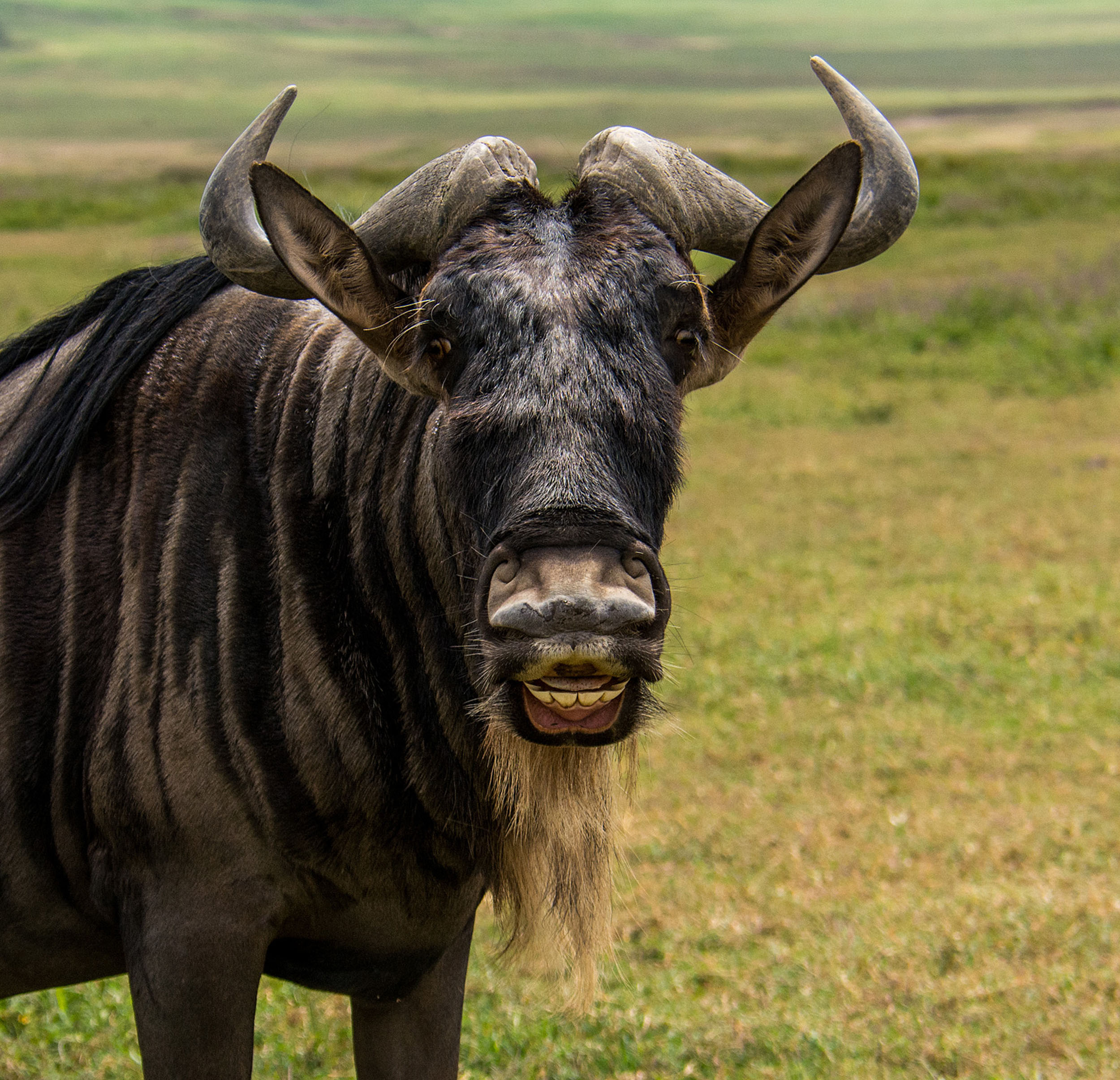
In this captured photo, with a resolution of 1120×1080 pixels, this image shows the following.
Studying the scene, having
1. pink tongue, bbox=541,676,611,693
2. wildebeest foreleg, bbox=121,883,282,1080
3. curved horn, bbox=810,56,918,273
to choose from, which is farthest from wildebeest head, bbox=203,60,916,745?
wildebeest foreleg, bbox=121,883,282,1080

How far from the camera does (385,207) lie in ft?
8.48

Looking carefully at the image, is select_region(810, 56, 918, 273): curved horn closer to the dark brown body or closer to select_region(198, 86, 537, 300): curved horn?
select_region(198, 86, 537, 300): curved horn

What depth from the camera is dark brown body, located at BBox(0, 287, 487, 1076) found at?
98.9 inches

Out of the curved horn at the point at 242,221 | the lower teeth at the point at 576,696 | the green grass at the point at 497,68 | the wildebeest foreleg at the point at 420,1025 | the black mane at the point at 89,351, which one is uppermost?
the curved horn at the point at 242,221

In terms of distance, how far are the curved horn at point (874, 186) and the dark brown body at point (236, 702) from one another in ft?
3.43

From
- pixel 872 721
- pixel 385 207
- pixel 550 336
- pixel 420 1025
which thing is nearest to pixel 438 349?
pixel 550 336

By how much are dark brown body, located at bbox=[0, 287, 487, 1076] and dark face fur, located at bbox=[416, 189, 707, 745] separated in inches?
11.4

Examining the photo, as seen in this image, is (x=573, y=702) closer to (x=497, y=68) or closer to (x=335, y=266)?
(x=335, y=266)

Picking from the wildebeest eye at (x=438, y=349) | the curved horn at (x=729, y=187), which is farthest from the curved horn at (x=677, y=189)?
the wildebeest eye at (x=438, y=349)

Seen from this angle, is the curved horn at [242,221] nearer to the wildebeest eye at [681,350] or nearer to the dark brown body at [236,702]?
the dark brown body at [236,702]

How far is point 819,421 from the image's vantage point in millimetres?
12422

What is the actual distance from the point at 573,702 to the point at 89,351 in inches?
57.0

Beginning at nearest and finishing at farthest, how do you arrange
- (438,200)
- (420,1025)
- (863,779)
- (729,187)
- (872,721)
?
(438,200) → (729,187) → (420,1025) → (863,779) → (872,721)

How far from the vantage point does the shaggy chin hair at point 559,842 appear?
2559 mm
